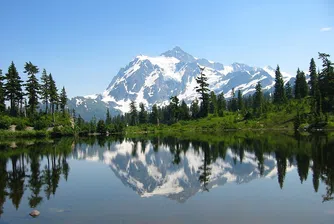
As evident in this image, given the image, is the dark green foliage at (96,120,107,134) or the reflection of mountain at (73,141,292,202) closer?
the reflection of mountain at (73,141,292,202)

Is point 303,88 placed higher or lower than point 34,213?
higher

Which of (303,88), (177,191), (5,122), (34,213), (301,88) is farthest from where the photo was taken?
(301,88)

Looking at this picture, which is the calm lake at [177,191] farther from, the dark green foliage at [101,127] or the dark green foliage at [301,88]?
the dark green foliage at [301,88]

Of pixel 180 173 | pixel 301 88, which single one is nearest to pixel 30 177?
pixel 180 173

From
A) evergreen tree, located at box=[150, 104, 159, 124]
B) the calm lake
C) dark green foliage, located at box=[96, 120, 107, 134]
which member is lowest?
the calm lake

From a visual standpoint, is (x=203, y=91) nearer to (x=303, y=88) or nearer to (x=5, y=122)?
(x=303, y=88)

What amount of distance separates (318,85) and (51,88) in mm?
87950

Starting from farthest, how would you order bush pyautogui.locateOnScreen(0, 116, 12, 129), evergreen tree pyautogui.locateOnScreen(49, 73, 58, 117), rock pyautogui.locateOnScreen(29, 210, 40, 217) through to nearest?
1. evergreen tree pyautogui.locateOnScreen(49, 73, 58, 117)
2. bush pyautogui.locateOnScreen(0, 116, 12, 129)
3. rock pyautogui.locateOnScreen(29, 210, 40, 217)

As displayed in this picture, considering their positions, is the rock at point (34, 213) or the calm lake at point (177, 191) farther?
the rock at point (34, 213)

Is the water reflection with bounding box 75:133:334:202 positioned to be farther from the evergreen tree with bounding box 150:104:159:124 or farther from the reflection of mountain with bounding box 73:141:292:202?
the evergreen tree with bounding box 150:104:159:124

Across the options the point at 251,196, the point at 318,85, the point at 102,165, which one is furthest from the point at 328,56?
the point at 251,196

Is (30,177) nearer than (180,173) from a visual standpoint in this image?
Yes

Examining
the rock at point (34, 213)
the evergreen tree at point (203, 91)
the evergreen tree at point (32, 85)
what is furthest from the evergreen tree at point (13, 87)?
the rock at point (34, 213)

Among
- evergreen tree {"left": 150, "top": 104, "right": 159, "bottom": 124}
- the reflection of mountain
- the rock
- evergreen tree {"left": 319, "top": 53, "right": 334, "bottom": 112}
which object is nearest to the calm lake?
the reflection of mountain
